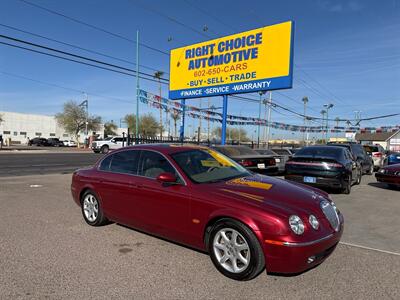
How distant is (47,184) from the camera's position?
35.9ft

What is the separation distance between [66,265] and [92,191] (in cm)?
194

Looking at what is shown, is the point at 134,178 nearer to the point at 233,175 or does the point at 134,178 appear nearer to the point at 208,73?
the point at 233,175

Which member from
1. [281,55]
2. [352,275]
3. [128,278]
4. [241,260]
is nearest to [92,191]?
[128,278]

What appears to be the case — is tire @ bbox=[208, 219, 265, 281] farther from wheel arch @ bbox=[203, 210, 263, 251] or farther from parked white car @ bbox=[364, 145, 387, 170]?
parked white car @ bbox=[364, 145, 387, 170]

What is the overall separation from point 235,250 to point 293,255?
2.17 feet

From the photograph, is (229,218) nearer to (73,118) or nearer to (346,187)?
(346,187)

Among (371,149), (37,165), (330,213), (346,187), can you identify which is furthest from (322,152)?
(37,165)

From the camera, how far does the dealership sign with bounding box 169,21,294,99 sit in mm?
15805

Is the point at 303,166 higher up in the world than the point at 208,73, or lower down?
lower down

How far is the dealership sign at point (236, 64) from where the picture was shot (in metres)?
15.8

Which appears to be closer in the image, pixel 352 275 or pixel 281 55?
pixel 352 275

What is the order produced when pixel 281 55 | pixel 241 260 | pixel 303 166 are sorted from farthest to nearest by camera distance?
1. pixel 281 55
2. pixel 303 166
3. pixel 241 260

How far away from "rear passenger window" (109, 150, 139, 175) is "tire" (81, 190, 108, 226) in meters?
0.67

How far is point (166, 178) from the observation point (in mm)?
4367
